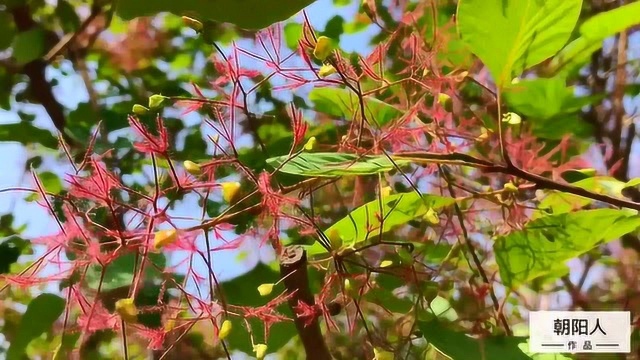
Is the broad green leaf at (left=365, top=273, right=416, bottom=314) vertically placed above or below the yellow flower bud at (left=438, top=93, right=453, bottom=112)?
below

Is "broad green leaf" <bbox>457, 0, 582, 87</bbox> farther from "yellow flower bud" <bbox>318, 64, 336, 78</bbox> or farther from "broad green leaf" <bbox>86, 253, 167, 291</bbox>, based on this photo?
"broad green leaf" <bbox>86, 253, 167, 291</bbox>

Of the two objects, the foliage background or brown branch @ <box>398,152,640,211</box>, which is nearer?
brown branch @ <box>398,152,640,211</box>

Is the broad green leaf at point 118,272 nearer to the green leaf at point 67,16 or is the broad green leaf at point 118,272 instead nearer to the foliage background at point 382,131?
the foliage background at point 382,131

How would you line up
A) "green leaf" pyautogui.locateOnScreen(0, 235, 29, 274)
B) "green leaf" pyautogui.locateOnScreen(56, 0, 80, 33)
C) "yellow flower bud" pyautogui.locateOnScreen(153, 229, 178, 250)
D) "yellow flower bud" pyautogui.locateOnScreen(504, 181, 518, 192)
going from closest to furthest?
"yellow flower bud" pyautogui.locateOnScreen(153, 229, 178, 250) → "yellow flower bud" pyautogui.locateOnScreen(504, 181, 518, 192) → "green leaf" pyautogui.locateOnScreen(0, 235, 29, 274) → "green leaf" pyautogui.locateOnScreen(56, 0, 80, 33)

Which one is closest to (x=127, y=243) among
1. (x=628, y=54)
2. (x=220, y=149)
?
(x=220, y=149)

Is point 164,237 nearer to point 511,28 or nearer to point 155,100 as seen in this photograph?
point 155,100

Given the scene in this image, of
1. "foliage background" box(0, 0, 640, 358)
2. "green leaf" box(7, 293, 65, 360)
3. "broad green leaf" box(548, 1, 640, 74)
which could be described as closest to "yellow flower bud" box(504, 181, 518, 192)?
"foliage background" box(0, 0, 640, 358)
